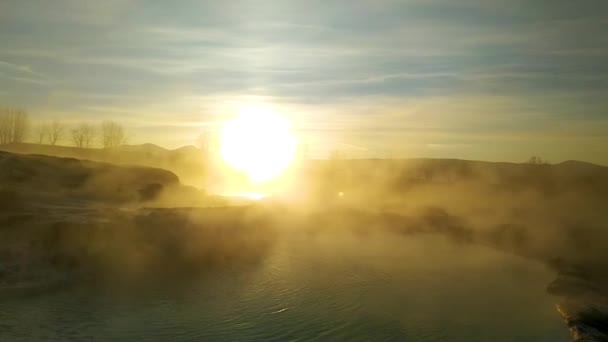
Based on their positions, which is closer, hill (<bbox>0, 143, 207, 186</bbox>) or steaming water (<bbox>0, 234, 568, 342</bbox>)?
steaming water (<bbox>0, 234, 568, 342</bbox>)

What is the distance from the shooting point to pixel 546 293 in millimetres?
12000

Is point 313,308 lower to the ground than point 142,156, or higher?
lower

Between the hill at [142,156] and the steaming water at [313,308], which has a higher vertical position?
the hill at [142,156]

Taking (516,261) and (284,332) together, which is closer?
(284,332)

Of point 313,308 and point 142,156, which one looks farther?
point 142,156

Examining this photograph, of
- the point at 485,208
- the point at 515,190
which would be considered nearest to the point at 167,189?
the point at 485,208

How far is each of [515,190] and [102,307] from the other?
36.5 metres

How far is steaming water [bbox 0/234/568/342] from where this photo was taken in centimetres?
815

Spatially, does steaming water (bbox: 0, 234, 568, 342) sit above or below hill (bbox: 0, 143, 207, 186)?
below

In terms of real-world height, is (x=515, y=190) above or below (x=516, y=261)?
above

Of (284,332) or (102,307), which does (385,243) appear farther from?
(102,307)

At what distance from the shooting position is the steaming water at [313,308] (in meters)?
8.15

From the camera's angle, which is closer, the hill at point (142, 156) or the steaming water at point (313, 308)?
the steaming water at point (313, 308)

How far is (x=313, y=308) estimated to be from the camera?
9609mm
